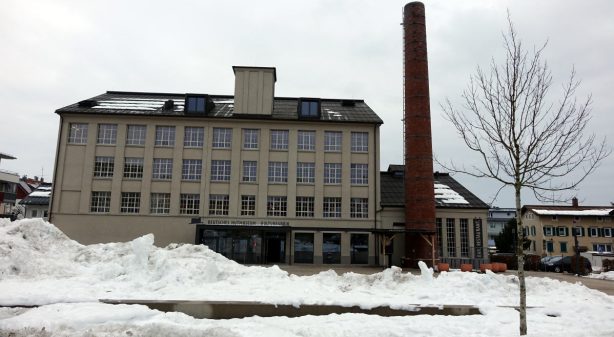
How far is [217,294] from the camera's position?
16547 millimetres

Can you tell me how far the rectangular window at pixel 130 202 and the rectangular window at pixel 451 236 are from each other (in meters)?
26.9

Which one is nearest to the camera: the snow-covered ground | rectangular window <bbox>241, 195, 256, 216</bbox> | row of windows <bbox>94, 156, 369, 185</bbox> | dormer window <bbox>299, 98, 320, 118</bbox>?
the snow-covered ground

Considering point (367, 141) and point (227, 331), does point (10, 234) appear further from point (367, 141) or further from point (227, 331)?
point (367, 141)

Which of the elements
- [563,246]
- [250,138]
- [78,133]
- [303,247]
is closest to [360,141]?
[250,138]

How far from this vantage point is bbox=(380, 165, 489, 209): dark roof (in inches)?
1502

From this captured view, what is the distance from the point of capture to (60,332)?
956 centimetres

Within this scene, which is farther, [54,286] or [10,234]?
[10,234]

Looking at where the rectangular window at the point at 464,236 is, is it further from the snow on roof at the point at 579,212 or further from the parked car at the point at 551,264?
the snow on roof at the point at 579,212

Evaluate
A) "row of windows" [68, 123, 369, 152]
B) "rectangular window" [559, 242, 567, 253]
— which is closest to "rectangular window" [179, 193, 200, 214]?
"row of windows" [68, 123, 369, 152]

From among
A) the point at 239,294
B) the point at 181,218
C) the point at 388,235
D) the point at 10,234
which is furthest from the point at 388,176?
the point at 10,234

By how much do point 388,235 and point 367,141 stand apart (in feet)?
29.8

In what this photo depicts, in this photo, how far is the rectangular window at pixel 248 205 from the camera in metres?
37.5

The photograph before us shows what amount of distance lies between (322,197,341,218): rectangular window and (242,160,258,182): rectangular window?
22.0ft

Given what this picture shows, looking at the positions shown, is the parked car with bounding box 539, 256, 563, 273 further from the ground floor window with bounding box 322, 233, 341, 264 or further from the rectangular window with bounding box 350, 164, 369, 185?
the ground floor window with bounding box 322, 233, 341, 264
